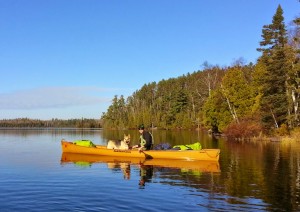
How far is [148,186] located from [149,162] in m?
8.16

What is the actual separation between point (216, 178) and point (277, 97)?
30691 mm

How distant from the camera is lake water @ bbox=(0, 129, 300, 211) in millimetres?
11969

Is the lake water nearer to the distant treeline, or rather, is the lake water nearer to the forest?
the forest

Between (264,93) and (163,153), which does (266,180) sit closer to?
(163,153)

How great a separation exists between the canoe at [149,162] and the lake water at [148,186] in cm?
6

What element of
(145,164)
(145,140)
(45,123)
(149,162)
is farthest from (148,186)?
(45,123)

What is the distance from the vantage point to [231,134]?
53.2 metres

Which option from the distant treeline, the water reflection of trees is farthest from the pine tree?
the distant treeline

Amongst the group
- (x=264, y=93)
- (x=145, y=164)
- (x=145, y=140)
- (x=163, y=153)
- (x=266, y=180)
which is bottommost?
(x=266, y=180)

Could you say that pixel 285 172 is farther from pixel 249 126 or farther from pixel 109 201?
pixel 249 126

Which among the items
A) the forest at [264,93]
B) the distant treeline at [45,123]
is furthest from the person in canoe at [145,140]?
the distant treeline at [45,123]

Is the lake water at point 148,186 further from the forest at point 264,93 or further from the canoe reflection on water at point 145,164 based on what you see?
the forest at point 264,93

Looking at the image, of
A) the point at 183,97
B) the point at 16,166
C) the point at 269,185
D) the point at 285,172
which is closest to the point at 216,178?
the point at 269,185

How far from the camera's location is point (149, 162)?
931 inches
